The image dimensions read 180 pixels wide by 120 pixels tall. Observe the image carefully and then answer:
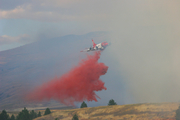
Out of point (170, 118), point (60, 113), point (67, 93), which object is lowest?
point (170, 118)

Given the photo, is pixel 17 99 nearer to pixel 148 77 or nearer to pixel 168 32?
pixel 148 77

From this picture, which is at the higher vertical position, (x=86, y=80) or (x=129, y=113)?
(x=86, y=80)

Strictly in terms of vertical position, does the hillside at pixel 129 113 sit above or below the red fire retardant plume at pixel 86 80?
below

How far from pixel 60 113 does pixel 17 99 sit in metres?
131

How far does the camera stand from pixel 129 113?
2589 inches

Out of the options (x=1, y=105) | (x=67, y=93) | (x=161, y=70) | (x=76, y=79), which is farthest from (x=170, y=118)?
(x=1, y=105)

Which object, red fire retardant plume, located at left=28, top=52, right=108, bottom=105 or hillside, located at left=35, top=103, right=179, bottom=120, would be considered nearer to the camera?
hillside, located at left=35, top=103, right=179, bottom=120

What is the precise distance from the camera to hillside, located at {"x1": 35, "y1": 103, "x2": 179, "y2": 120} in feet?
196

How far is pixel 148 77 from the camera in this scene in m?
197

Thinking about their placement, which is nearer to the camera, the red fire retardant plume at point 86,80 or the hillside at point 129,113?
the hillside at point 129,113

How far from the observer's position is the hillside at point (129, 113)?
59.6m

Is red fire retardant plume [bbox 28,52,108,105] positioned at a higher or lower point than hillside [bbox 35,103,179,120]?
higher

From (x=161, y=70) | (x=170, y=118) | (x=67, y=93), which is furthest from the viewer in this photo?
(x=161, y=70)

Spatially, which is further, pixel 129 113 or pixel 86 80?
pixel 86 80
